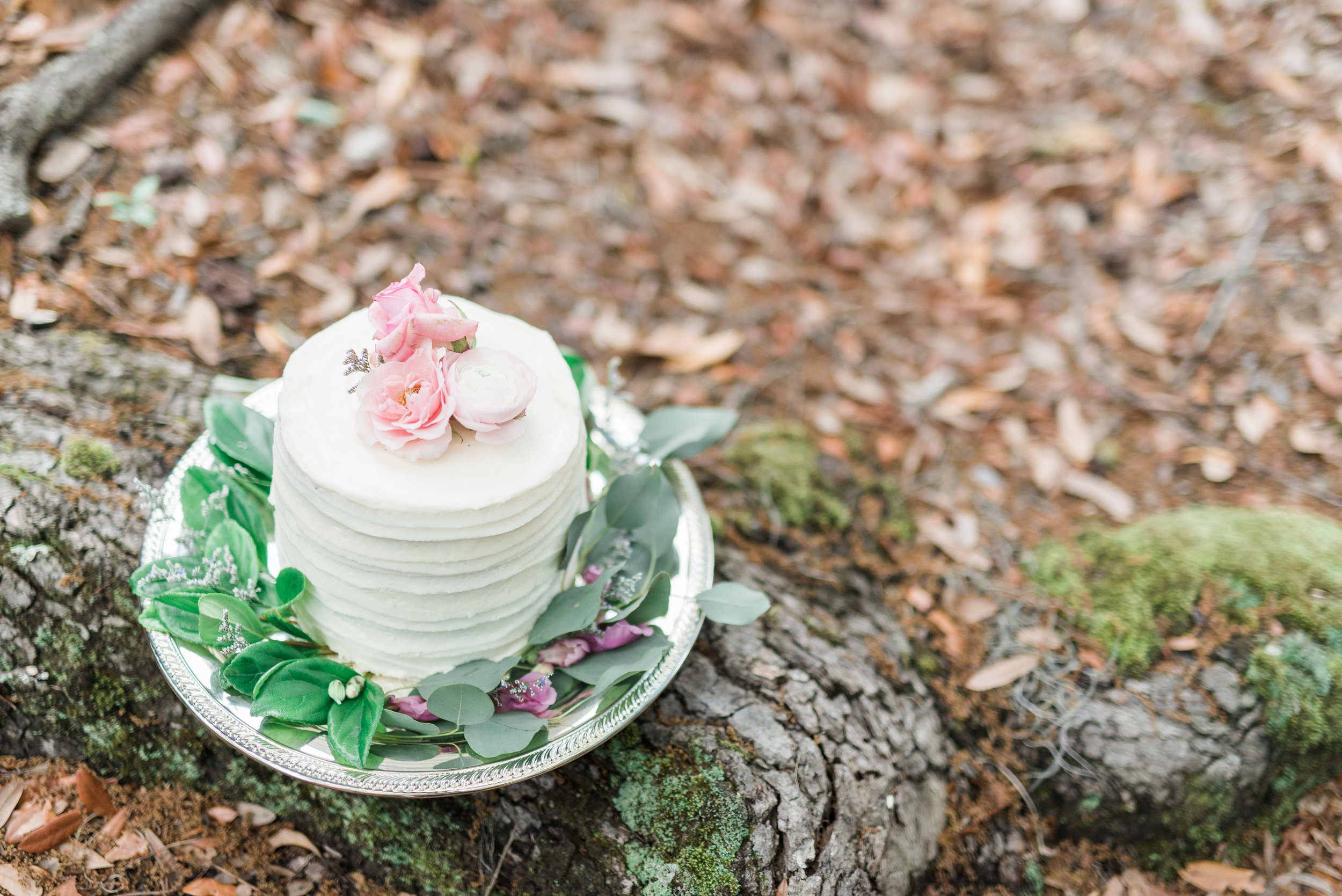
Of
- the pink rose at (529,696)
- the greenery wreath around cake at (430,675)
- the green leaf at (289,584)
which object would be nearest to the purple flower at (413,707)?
the greenery wreath around cake at (430,675)

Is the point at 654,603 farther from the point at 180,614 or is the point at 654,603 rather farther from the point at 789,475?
the point at 789,475

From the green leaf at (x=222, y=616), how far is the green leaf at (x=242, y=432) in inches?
10.6

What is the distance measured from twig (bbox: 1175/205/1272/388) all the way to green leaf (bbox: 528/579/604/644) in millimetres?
2274

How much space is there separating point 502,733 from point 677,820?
430 millimetres

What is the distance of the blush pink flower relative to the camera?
63.3 inches

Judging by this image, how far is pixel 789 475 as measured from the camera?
8.09 feet

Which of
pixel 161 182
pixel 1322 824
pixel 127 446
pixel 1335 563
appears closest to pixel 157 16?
pixel 161 182

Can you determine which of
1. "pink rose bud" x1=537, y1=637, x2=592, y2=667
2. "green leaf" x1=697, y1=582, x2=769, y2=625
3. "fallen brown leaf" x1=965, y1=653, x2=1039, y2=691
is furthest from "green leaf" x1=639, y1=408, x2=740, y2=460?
"fallen brown leaf" x1=965, y1=653, x2=1039, y2=691

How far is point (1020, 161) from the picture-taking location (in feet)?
11.7

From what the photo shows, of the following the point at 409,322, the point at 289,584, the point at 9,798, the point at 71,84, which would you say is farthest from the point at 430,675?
the point at 71,84

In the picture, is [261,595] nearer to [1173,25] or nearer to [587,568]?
[587,568]

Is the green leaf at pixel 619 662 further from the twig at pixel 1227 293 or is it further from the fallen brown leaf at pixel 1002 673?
the twig at pixel 1227 293

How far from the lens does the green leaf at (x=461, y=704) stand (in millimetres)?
1438

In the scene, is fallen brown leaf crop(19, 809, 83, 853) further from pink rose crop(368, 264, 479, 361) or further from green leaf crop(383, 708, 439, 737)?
pink rose crop(368, 264, 479, 361)
